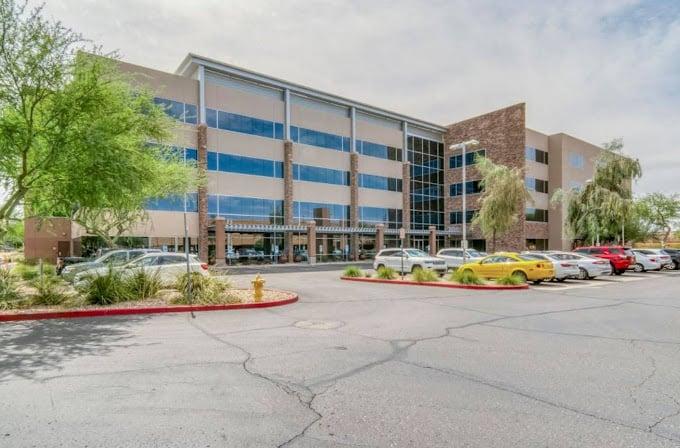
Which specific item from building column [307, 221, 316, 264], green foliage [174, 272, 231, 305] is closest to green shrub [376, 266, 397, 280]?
green foliage [174, 272, 231, 305]

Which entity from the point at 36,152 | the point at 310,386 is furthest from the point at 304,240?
the point at 310,386

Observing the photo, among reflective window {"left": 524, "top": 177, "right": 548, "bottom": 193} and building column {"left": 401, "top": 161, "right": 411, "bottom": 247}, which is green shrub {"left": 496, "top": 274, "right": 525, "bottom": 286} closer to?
building column {"left": 401, "top": 161, "right": 411, "bottom": 247}

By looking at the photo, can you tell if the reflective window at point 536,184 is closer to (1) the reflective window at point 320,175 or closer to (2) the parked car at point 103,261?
(1) the reflective window at point 320,175

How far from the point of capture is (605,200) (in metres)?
32.7

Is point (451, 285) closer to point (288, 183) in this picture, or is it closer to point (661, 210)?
point (288, 183)

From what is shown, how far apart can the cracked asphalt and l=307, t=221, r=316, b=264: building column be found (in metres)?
26.1

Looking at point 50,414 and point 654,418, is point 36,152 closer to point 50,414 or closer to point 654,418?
point 50,414

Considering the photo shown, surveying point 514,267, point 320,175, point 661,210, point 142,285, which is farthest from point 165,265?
point 661,210

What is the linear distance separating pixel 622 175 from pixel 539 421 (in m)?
36.9

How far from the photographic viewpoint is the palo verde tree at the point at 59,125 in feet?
34.6

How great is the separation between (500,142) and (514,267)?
91.4 ft

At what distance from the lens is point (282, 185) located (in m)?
35.6

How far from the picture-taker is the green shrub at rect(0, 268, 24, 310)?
1045 centimetres

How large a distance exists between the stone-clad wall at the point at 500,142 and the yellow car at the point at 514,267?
72.6 ft
